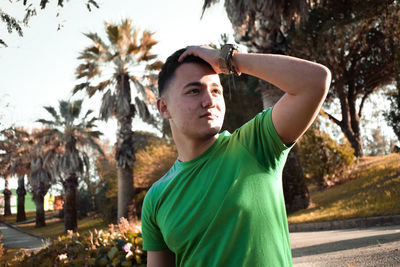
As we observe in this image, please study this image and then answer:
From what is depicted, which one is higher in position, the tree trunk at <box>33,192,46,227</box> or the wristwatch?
the wristwatch

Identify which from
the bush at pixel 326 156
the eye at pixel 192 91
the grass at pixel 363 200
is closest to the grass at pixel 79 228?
the grass at pixel 363 200

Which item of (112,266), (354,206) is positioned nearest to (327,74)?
(112,266)

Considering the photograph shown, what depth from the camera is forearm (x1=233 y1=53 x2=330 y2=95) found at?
1469mm

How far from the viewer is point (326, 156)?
1781 cm

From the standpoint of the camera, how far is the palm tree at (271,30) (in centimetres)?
1274

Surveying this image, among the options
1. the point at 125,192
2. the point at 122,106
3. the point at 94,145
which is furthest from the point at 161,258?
the point at 94,145

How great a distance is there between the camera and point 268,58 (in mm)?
1587

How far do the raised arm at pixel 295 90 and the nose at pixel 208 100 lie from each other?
0.88 ft

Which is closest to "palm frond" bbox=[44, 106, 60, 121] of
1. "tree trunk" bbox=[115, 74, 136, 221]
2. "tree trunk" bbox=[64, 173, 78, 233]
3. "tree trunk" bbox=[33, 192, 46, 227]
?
"tree trunk" bbox=[64, 173, 78, 233]

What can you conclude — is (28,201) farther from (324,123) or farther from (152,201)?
(152,201)

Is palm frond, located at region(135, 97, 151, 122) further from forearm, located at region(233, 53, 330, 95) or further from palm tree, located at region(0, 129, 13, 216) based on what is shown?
forearm, located at region(233, 53, 330, 95)

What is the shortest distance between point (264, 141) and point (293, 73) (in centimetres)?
31

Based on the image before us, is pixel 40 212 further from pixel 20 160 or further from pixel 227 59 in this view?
pixel 227 59

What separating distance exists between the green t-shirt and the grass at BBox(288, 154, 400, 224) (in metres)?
8.96
